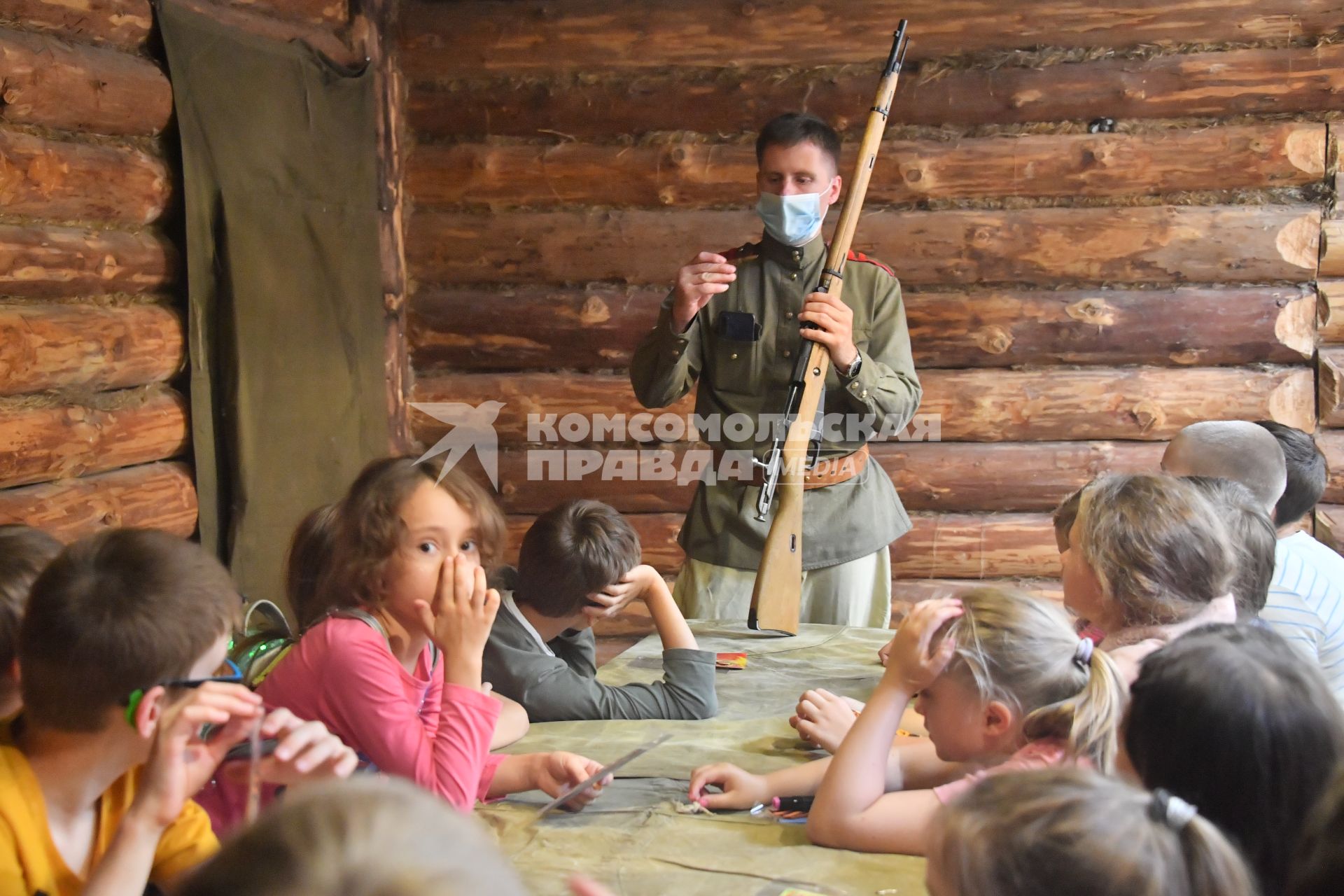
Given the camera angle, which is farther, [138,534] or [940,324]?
[940,324]

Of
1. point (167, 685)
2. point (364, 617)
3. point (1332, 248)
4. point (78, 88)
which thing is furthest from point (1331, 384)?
point (167, 685)

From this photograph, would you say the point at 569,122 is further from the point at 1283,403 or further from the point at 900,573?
the point at 1283,403

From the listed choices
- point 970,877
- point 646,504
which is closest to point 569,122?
point 646,504

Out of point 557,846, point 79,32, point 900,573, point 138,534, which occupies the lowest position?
point 900,573

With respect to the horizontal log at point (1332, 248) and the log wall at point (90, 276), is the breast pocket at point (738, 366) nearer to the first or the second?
the log wall at point (90, 276)

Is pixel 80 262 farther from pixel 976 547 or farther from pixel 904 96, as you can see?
pixel 976 547

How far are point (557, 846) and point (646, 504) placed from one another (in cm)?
331

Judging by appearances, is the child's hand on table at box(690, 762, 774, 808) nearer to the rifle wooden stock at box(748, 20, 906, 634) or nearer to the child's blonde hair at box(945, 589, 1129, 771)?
the child's blonde hair at box(945, 589, 1129, 771)

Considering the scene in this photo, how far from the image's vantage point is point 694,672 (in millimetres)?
2432

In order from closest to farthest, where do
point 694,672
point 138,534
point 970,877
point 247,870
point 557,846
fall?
1. point 247,870
2. point 970,877
3. point 138,534
4. point 557,846
5. point 694,672

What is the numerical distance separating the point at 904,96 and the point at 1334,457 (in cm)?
212

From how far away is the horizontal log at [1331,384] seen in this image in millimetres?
4684

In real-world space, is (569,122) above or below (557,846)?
above

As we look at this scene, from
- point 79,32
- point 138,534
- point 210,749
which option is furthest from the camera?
point 79,32
